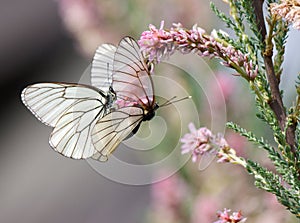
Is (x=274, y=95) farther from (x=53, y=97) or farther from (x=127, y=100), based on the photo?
(x=53, y=97)

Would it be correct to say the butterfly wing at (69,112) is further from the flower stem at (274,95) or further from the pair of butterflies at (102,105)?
the flower stem at (274,95)

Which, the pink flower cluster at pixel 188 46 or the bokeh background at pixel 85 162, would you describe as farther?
the bokeh background at pixel 85 162

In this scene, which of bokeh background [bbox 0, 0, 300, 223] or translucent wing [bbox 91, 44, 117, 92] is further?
bokeh background [bbox 0, 0, 300, 223]

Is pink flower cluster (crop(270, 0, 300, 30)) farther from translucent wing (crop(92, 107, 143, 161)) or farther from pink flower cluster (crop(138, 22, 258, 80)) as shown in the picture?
translucent wing (crop(92, 107, 143, 161))

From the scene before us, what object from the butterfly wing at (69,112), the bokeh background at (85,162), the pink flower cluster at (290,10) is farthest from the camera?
the bokeh background at (85,162)

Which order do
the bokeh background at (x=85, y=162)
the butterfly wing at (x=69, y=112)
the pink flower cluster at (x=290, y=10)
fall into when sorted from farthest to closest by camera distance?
the bokeh background at (x=85, y=162)
the butterfly wing at (x=69, y=112)
the pink flower cluster at (x=290, y=10)

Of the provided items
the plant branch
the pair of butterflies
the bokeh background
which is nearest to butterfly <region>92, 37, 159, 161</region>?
the pair of butterflies

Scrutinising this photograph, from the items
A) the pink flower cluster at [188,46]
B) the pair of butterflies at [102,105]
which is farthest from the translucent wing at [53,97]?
the pink flower cluster at [188,46]

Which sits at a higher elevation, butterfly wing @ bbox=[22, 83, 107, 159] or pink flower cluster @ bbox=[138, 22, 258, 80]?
pink flower cluster @ bbox=[138, 22, 258, 80]

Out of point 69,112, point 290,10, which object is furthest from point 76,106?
point 290,10
